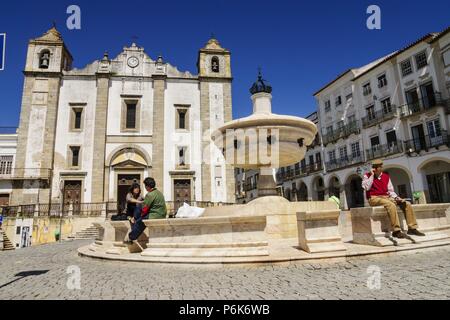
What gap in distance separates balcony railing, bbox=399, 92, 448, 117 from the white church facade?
13651mm

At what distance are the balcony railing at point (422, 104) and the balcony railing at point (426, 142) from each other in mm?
2039

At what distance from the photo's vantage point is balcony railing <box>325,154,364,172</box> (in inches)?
1064

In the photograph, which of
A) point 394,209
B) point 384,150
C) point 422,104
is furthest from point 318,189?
point 394,209

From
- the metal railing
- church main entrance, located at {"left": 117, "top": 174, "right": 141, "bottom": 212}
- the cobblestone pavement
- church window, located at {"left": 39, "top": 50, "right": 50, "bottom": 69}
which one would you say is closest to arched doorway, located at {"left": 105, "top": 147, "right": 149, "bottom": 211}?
church main entrance, located at {"left": 117, "top": 174, "right": 141, "bottom": 212}

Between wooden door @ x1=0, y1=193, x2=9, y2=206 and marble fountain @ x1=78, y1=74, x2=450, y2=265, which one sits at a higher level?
wooden door @ x1=0, y1=193, x2=9, y2=206

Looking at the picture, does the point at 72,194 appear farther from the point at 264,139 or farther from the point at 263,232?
the point at 263,232

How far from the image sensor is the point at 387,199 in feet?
15.7

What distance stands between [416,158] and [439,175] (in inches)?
72.6

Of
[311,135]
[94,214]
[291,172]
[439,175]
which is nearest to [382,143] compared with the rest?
[439,175]

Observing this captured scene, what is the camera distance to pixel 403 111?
76.3ft

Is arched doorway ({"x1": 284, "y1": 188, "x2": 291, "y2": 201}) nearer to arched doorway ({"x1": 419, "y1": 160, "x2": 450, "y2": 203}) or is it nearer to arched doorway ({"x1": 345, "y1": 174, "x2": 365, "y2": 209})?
arched doorway ({"x1": 345, "y1": 174, "x2": 365, "y2": 209})

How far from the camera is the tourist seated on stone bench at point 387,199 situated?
4.63 metres

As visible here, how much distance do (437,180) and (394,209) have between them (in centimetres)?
2080

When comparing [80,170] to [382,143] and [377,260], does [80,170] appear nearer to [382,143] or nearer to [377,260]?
[377,260]
